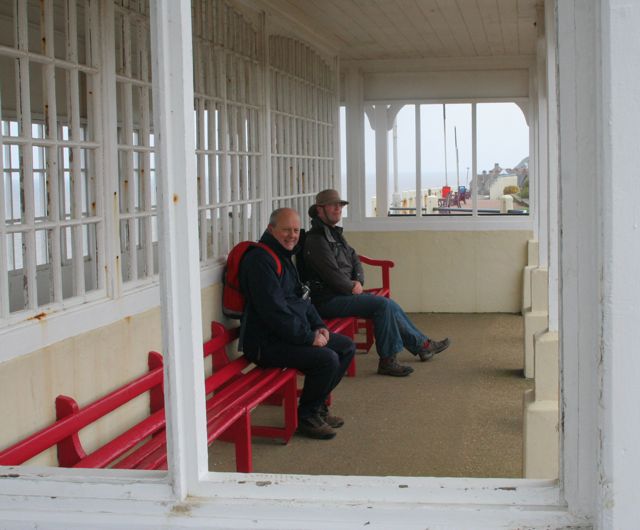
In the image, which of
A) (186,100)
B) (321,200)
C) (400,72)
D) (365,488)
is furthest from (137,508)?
(400,72)

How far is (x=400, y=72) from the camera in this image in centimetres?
959

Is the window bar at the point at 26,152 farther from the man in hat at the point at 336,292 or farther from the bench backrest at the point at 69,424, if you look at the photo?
the man in hat at the point at 336,292

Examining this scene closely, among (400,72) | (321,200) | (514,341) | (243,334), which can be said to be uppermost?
(400,72)

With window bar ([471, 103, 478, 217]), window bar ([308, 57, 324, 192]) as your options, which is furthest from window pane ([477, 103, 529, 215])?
window bar ([308, 57, 324, 192])

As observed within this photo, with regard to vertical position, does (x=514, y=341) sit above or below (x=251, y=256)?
below

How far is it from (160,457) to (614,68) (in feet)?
8.15

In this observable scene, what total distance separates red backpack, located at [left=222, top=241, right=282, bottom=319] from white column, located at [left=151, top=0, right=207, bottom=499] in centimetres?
326

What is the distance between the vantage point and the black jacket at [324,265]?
6.46 meters

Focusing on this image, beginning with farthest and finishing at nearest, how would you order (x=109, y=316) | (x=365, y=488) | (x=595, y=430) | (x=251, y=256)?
(x=251, y=256) → (x=109, y=316) → (x=365, y=488) → (x=595, y=430)

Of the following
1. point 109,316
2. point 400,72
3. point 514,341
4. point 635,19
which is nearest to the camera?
point 635,19

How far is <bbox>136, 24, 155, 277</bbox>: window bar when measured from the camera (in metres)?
4.41

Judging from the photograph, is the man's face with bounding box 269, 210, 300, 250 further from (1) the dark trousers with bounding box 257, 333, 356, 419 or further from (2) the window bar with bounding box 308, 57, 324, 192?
(2) the window bar with bounding box 308, 57, 324, 192

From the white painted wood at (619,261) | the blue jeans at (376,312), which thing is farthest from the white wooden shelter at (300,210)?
the blue jeans at (376,312)

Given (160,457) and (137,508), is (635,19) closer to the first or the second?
(137,508)
